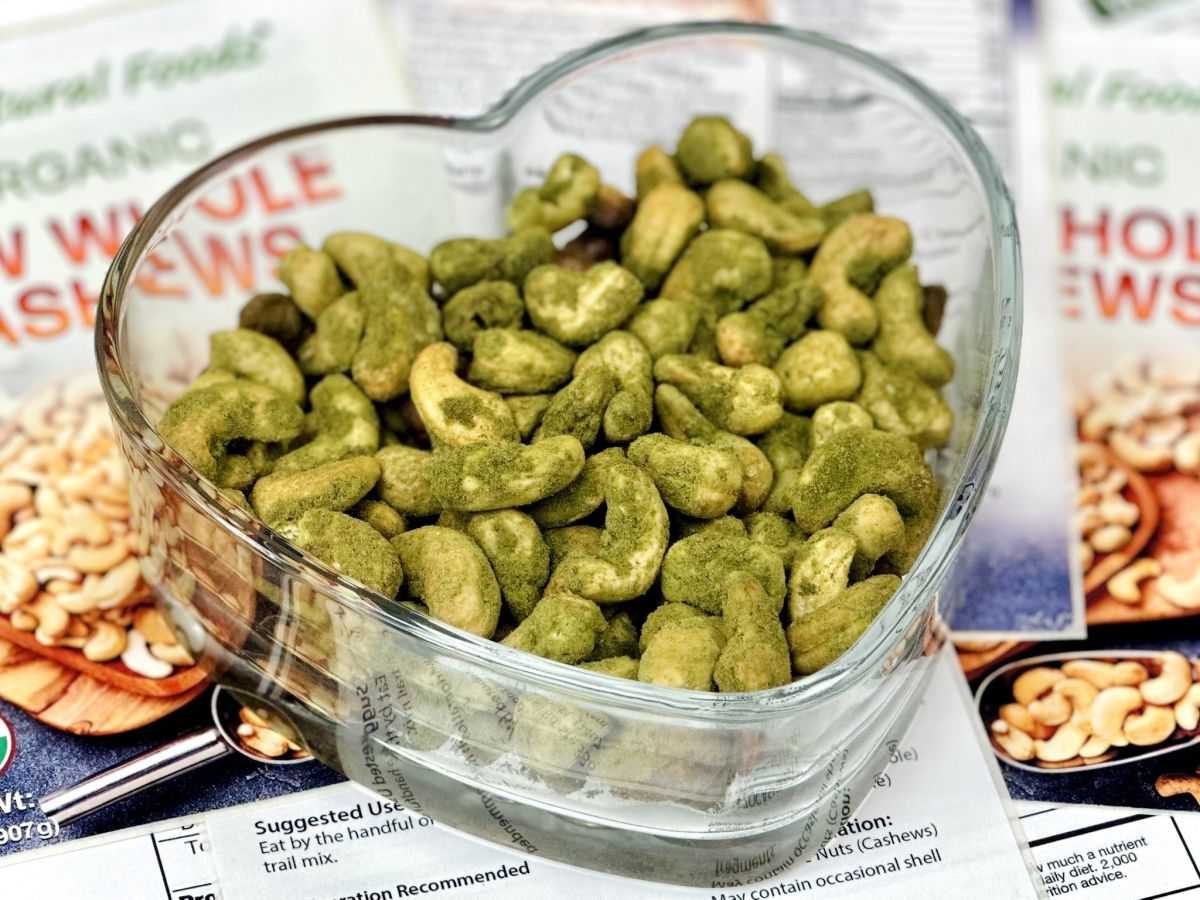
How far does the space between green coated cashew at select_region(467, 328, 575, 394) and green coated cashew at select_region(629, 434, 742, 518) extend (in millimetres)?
54

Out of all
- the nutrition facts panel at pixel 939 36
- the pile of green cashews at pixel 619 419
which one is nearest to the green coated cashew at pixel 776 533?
the pile of green cashews at pixel 619 419

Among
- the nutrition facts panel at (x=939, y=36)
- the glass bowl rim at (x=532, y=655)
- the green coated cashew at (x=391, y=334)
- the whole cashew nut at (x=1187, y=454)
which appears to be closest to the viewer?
the glass bowl rim at (x=532, y=655)

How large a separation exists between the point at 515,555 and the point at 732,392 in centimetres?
9

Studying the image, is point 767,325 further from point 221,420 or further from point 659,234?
point 221,420

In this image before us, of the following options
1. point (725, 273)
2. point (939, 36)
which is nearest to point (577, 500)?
point (725, 273)

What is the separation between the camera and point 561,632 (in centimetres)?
38

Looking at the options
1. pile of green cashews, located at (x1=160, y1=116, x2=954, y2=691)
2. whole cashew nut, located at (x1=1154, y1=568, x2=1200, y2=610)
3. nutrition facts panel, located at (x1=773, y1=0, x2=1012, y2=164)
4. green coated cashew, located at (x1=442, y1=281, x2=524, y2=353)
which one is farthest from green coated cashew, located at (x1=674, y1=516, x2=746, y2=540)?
nutrition facts panel, located at (x1=773, y1=0, x2=1012, y2=164)

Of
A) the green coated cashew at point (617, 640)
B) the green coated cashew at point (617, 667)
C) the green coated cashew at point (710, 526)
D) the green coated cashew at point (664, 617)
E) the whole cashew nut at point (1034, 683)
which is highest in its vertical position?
the green coated cashew at point (710, 526)

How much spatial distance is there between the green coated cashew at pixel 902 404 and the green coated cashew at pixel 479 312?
0.12 metres

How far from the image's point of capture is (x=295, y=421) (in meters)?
0.44

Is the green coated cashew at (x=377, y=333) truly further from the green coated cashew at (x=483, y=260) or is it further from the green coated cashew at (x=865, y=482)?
the green coated cashew at (x=865, y=482)

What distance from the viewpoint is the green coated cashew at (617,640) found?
0.40 meters

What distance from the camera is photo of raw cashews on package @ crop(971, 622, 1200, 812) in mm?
471

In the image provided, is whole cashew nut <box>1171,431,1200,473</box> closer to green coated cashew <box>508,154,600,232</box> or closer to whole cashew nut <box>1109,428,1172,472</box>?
whole cashew nut <box>1109,428,1172,472</box>
